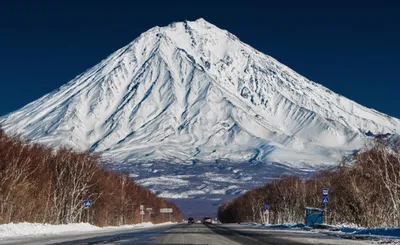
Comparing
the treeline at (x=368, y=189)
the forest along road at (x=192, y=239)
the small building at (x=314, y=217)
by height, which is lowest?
the forest along road at (x=192, y=239)

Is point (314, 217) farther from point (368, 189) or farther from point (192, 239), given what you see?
point (192, 239)

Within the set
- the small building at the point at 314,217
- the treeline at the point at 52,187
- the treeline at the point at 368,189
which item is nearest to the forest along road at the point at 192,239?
the treeline at the point at 52,187

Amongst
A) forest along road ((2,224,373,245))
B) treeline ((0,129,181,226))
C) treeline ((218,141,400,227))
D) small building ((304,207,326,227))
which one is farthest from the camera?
small building ((304,207,326,227))

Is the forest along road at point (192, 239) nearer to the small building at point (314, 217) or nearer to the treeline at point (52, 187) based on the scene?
the treeline at point (52, 187)

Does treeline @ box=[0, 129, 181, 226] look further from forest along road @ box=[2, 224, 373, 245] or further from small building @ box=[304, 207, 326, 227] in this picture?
small building @ box=[304, 207, 326, 227]

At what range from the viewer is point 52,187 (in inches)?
2876

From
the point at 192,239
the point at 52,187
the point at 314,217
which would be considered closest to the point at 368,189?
the point at 314,217

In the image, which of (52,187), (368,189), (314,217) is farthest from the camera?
(52,187)

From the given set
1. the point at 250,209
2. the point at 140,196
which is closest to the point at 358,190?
the point at 140,196

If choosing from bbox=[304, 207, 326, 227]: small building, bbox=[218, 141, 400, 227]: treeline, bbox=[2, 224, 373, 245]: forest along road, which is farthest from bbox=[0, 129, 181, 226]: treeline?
bbox=[218, 141, 400, 227]: treeline

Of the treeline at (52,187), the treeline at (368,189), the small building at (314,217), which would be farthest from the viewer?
the small building at (314,217)

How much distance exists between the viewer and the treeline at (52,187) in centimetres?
5372

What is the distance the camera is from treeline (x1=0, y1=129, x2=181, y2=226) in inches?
2115

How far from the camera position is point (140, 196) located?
13488cm
